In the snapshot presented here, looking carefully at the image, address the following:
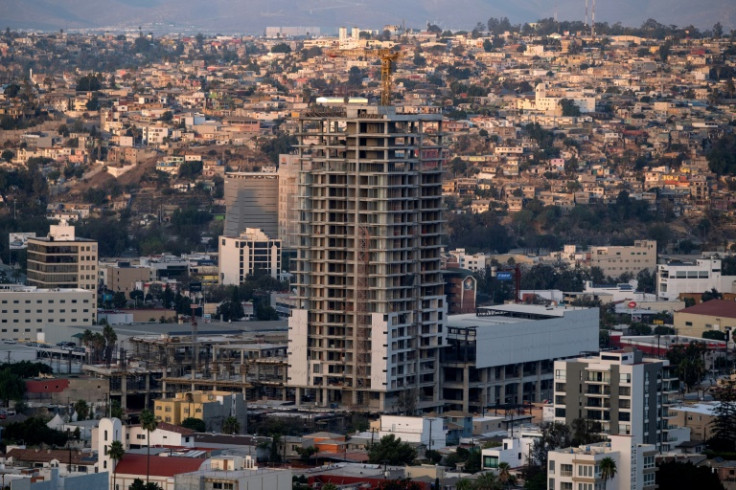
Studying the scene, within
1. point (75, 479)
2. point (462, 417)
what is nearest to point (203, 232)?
point (462, 417)

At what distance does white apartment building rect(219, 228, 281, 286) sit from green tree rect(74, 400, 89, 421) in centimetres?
5616

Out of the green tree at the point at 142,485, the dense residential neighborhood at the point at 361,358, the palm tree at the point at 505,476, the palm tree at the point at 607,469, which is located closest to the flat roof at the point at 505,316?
the dense residential neighborhood at the point at 361,358

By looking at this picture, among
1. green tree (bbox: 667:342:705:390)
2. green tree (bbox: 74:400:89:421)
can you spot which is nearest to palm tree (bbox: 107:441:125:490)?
green tree (bbox: 74:400:89:421)

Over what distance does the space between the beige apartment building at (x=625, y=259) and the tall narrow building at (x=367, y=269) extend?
2428 inches

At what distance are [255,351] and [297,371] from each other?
26.8 feet

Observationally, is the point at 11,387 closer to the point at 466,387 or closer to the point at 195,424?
the point at 195,424

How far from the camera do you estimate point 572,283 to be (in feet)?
509

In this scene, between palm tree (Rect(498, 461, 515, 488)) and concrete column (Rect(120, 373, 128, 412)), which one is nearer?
palm tree (Rect(498, 461, 515, 488))

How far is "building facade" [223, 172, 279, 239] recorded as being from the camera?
165375mm

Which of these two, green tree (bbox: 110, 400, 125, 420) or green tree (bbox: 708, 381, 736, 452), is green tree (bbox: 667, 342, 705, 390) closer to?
green tree (bbox: 708, 381, 736, 452)

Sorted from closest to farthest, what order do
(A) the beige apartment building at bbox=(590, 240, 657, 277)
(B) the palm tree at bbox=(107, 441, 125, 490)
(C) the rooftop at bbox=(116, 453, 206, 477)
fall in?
(C) the rooftop at bbox=(116, 453, 206, 477) < (B) the palm tree at bbox=(107, 441, 125, 490) < (A) the beige apartment building at bbox=(590, 240, 657, 277)

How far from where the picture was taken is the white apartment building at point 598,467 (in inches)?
2958

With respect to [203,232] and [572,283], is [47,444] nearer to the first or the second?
[572,283]

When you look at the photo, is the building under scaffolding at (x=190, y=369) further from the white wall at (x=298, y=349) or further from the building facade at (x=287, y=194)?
the building facade at (x=287, y=194)
